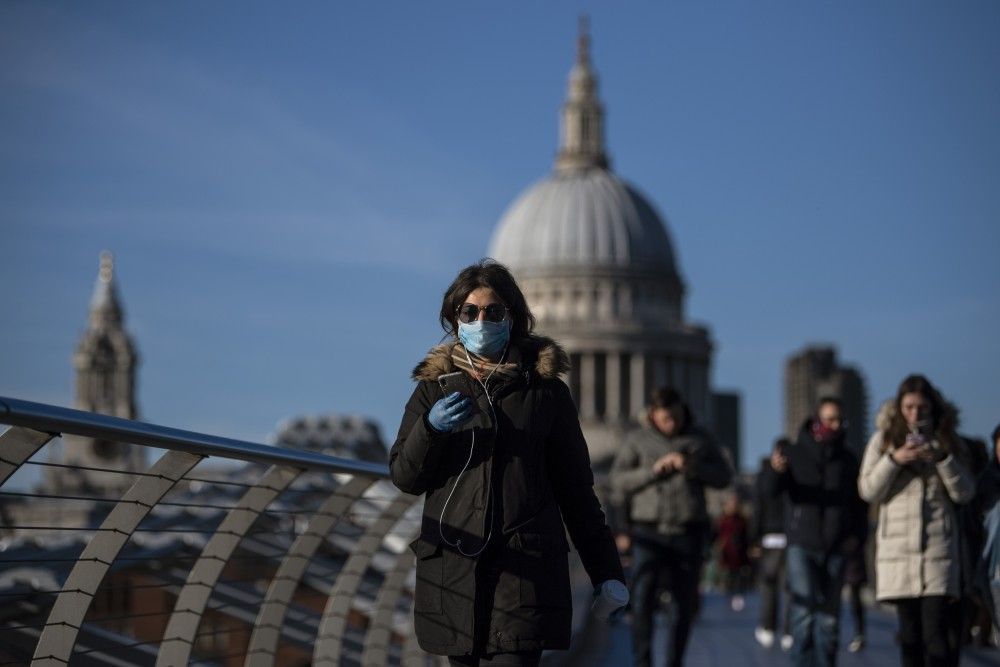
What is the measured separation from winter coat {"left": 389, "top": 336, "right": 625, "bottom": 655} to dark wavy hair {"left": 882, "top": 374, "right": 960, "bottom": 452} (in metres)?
3.76

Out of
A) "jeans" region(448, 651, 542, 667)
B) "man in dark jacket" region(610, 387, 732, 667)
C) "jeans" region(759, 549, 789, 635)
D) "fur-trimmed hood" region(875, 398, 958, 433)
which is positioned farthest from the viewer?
"jeans" region(759, 549, 789, 635)

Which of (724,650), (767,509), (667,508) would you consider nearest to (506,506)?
(667,508)

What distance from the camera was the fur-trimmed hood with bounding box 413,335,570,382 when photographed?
5918 millimetres

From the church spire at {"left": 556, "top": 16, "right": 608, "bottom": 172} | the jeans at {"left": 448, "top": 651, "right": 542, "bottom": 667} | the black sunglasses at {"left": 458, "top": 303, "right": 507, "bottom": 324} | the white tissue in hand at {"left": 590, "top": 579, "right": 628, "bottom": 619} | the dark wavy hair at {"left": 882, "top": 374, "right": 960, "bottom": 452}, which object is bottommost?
the jeans at {"left": 448, "top": 651, "right": 542, "bottom": 667}

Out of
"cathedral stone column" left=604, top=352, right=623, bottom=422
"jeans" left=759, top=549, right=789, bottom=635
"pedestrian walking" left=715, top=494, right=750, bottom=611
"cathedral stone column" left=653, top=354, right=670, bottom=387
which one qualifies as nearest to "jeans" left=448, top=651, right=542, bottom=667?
"jeans" left=759, top=549, right=789, bottom=635

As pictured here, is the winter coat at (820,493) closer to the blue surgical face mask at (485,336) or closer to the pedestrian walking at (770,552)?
the pedestrian walking at (770,552)

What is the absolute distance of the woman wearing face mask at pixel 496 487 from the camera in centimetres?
564

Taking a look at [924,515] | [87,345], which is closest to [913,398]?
[924,515]

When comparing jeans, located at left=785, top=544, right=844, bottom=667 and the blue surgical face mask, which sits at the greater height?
jeans, located at left=785, top=544, right=844, bottom=667

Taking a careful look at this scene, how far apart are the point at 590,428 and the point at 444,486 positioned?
387 feet

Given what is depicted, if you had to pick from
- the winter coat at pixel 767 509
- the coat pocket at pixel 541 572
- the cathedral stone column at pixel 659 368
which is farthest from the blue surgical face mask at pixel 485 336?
the cathedral stone column at pixel 659 368

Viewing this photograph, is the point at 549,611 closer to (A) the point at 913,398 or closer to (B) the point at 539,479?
(B) the point at 539,479

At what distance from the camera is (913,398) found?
9391 mm

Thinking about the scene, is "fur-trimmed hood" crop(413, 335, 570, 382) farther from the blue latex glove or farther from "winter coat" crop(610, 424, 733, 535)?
"winter coat" crop(610, 424, 733, 535)
